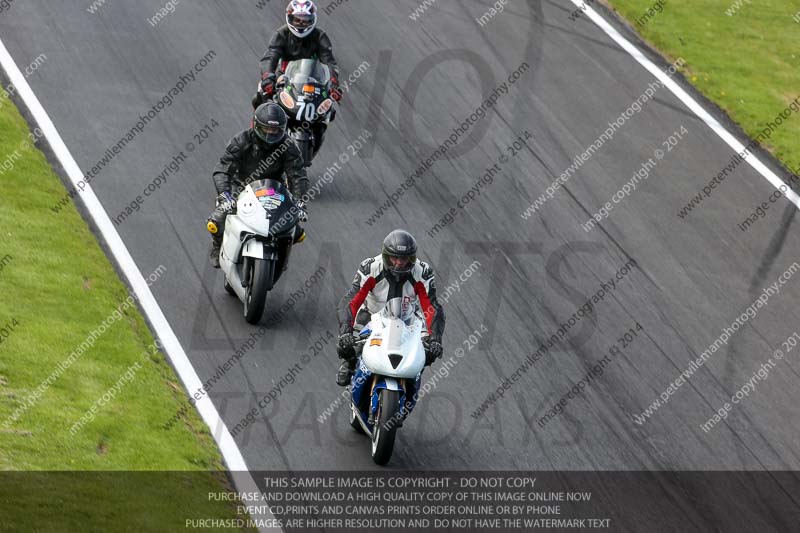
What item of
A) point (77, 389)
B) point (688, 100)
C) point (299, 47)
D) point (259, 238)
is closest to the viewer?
point (77, 389)

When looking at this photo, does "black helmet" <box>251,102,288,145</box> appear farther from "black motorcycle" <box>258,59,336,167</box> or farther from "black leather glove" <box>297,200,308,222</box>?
"black motorcycle" <box>258,59,336,167</box>

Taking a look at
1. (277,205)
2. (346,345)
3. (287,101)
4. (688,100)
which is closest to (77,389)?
(346,345)

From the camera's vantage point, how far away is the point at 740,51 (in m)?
22.7

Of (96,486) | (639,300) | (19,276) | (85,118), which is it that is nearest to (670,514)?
(639,300)

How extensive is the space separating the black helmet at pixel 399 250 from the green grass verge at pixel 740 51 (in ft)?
33.3

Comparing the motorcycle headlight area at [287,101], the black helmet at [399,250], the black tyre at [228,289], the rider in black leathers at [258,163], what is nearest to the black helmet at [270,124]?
the rider in black leathers at [258,163]

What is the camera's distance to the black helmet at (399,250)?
11.6 metres

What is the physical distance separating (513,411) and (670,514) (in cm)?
216

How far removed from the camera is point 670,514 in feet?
40.1

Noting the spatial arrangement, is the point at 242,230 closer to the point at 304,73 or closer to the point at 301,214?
the point at 301,214

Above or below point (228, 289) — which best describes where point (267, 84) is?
above

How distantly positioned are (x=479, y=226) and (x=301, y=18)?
3808 millimetres

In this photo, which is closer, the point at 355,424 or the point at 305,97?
the point at 355,424

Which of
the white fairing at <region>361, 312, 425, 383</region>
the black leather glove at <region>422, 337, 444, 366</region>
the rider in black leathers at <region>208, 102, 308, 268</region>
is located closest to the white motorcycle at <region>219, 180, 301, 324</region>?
the rider in black leathers at <region>208, 102, 308, 268</region>
